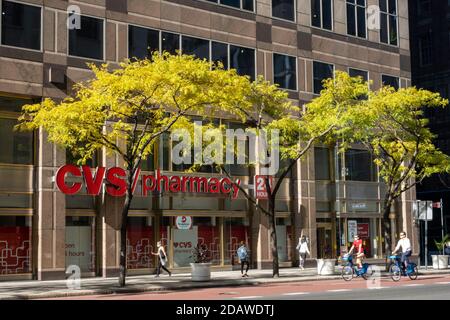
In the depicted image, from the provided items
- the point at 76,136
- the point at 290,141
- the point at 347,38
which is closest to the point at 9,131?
the point at 76,136

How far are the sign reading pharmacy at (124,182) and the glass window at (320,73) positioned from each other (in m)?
9.16

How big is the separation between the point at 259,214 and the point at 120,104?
13.9 meters

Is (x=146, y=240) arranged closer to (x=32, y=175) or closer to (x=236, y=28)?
(x=32, y=175)

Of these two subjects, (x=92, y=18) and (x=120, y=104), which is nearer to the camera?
(x=120, y=104)

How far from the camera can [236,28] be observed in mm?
38219

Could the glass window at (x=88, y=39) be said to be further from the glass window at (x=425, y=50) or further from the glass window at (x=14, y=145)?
the glass window at (x=425, y=50)

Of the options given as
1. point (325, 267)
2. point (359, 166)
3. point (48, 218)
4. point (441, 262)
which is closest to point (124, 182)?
point (48, 218)

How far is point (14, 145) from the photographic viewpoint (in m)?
30.5

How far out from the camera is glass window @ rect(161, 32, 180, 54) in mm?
35312

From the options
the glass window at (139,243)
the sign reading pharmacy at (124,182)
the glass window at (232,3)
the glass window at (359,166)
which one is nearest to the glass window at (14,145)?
the sign reading pharmacy at (124,182)

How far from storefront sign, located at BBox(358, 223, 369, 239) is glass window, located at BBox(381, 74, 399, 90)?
30.0ft

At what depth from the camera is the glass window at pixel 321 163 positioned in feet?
137

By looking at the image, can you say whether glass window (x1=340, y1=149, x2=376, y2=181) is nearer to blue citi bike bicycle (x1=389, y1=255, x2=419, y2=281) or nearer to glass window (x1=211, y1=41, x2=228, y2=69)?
glass window (x1=211, y1=41, x2=228, y2=69)

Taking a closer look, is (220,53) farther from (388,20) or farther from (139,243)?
(388,20)
